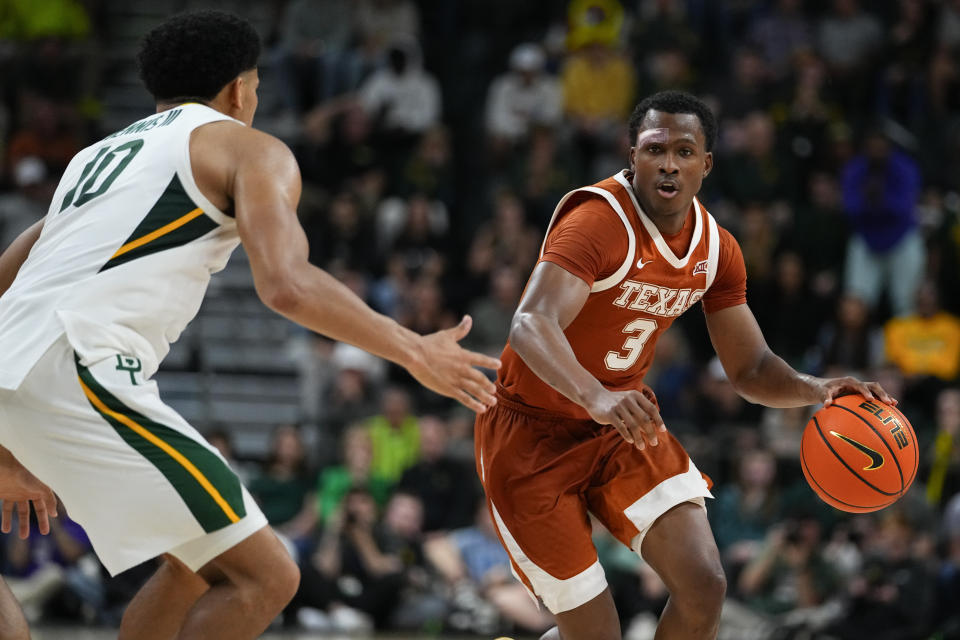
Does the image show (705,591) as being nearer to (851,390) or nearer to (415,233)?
(851,390)

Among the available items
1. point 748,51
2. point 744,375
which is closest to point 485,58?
point 748,51

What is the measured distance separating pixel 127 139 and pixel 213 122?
322 millimetres

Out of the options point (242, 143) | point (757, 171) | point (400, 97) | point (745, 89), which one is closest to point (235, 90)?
point (242, 143)

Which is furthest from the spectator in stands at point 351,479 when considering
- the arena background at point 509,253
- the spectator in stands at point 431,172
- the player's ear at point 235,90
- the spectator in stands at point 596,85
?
the player's ear at point 235,90

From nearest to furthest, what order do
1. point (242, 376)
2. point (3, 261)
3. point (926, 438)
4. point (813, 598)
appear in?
point (3, 261) → point (813, 598) → point (926, 438) → point (242, 376)

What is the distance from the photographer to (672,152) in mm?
4809

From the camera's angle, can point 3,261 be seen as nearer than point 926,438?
Yes

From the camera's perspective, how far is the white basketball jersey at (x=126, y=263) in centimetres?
365

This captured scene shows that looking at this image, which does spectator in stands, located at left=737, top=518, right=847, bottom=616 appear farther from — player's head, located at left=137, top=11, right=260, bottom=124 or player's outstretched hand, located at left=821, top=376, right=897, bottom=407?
player's head, located at left=137, top=11, right=260, bottom=124

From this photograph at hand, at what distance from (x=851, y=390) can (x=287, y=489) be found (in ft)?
21.1

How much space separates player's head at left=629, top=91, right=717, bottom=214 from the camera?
4.80 meters

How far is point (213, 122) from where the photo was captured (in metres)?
3.83

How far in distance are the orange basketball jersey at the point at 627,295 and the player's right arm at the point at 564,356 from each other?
151 mm

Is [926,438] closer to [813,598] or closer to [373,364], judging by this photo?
[813,598]
